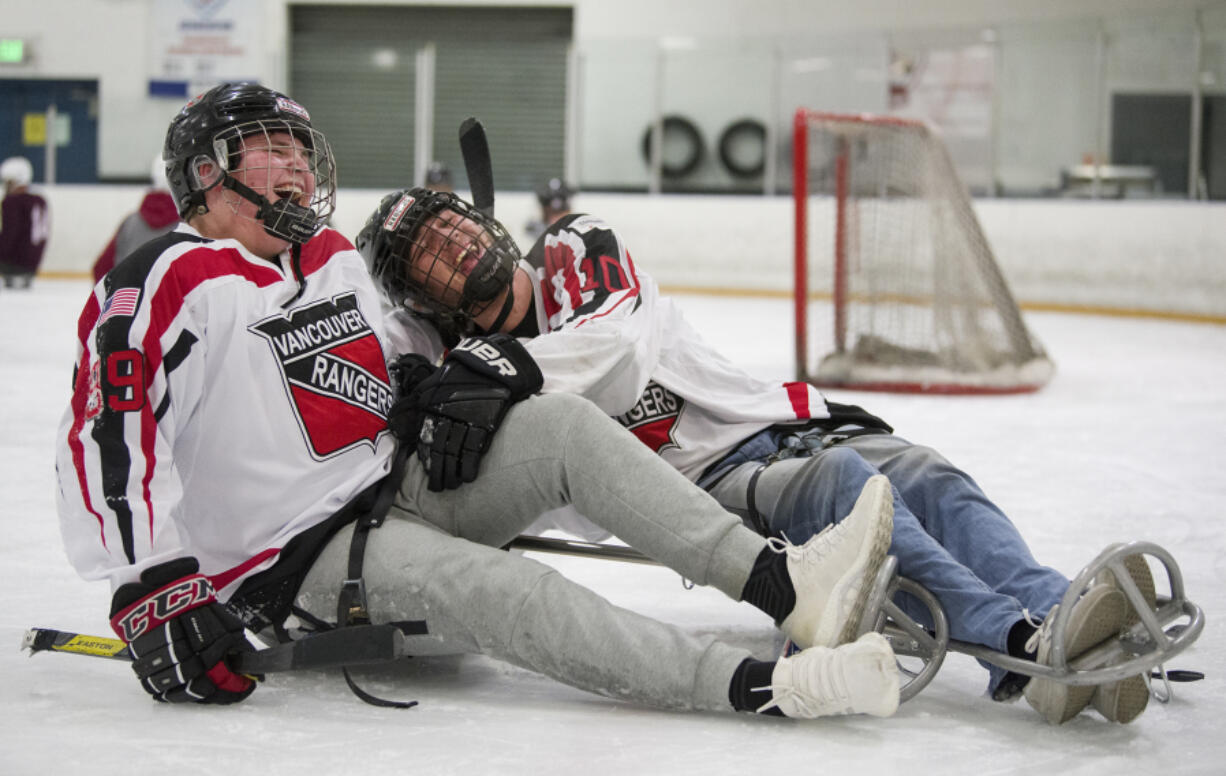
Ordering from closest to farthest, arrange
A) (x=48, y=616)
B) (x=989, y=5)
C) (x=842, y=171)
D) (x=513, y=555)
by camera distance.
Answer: (x=513, y=555), (x=48, y=616), (x=842, y=171), (x=989, y=5)

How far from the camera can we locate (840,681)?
151 cm

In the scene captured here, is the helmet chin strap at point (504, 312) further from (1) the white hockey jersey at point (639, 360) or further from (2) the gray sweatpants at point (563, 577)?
(2) the gray sweatpants at point (563, 577)

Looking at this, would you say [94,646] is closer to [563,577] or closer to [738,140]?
[563,577]

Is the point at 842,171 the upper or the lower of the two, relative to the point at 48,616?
upper

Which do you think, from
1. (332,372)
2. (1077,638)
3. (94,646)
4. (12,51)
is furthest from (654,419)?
(12,51)

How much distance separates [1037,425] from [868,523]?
11.0 feet

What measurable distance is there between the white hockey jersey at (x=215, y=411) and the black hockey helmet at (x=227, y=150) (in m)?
0.06

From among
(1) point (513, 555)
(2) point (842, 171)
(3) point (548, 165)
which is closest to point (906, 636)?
(1) point (513, 555)

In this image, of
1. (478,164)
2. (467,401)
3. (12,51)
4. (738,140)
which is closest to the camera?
(467,401)

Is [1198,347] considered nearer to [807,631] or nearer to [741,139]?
[741,139]

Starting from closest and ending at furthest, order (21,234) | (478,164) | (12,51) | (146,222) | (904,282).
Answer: (478,164) < (146,222) < (904,282) < (21,234) < (12,51)

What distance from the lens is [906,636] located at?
71.6 inches

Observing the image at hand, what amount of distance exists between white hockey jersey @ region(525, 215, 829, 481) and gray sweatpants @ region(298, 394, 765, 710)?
0.18 metres

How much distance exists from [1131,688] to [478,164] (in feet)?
4.45
